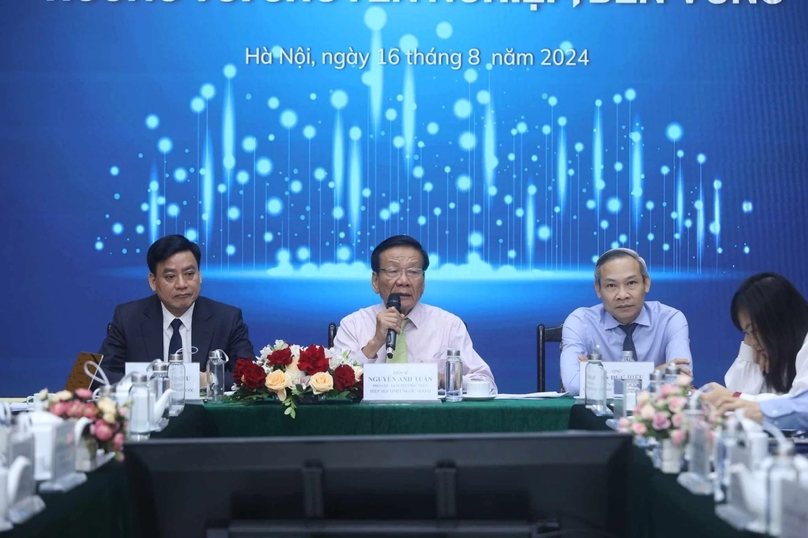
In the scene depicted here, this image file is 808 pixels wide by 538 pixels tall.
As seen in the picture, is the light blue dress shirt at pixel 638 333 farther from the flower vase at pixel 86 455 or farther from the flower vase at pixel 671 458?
the flower vase at pixel 86 455

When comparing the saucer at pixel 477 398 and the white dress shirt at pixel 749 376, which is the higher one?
the white dress shirt at pixel 749 376

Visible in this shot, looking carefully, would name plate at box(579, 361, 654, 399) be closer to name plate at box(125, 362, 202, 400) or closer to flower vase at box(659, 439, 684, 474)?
flower vase at box(659, 439, 684, 474)

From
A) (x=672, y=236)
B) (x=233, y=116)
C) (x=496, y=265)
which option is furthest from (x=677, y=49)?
(x=233, y=116)

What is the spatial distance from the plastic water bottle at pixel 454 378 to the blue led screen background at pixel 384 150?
1631 mm

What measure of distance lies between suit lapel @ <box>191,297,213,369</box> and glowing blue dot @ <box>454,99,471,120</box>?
1857mm

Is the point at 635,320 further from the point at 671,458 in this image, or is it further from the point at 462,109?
the point at 671,458

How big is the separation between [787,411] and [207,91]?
3.51 m

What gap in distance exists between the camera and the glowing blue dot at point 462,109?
5.10 metres

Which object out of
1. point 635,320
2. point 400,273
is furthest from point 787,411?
point 400,273

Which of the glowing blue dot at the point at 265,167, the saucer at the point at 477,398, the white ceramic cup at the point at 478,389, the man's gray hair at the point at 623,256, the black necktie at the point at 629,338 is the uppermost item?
the glowing blue dot at the point at 265,167

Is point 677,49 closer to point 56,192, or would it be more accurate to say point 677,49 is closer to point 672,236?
point 672,236

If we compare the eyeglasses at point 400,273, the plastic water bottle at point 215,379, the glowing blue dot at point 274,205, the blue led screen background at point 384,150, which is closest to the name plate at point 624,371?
the eyeglasses at point 400,273

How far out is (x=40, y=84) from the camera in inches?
200

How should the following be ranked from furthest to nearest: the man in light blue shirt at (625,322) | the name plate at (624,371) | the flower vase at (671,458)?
the man in light blue shirt at (625,322) → the name plate at (624,371) → the flower vase at (671,458)
